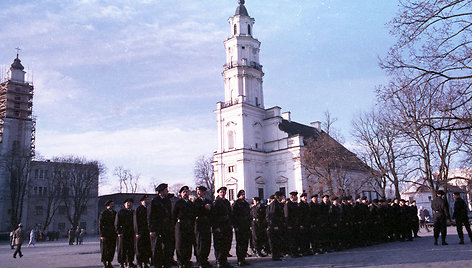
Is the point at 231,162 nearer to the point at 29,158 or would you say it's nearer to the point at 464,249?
the point at 29,158

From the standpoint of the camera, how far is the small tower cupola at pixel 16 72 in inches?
2469

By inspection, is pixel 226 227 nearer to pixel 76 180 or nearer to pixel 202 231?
pixel 202 231

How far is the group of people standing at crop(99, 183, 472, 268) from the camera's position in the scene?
10062 millimetres

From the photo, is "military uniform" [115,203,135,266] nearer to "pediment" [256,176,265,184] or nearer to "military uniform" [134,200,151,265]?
"military uniform" [134,200,151,265]

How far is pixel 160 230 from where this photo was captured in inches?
391

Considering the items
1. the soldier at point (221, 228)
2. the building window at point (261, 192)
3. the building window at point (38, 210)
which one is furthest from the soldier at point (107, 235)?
the building window at point (38, 210)

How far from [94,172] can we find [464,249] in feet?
175

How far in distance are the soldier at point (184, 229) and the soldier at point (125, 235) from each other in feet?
7.44

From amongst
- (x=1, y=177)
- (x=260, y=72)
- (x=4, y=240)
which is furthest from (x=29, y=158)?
(x=260, y=72)

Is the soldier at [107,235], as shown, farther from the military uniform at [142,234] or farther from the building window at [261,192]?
the building window at [261,192]

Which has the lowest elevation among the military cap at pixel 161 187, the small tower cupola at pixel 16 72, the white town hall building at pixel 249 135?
the military cap at pixel 161 187

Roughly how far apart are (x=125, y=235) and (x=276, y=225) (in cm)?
458

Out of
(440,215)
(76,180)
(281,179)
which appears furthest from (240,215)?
(76,180)

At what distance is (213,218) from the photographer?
10.4 metres
